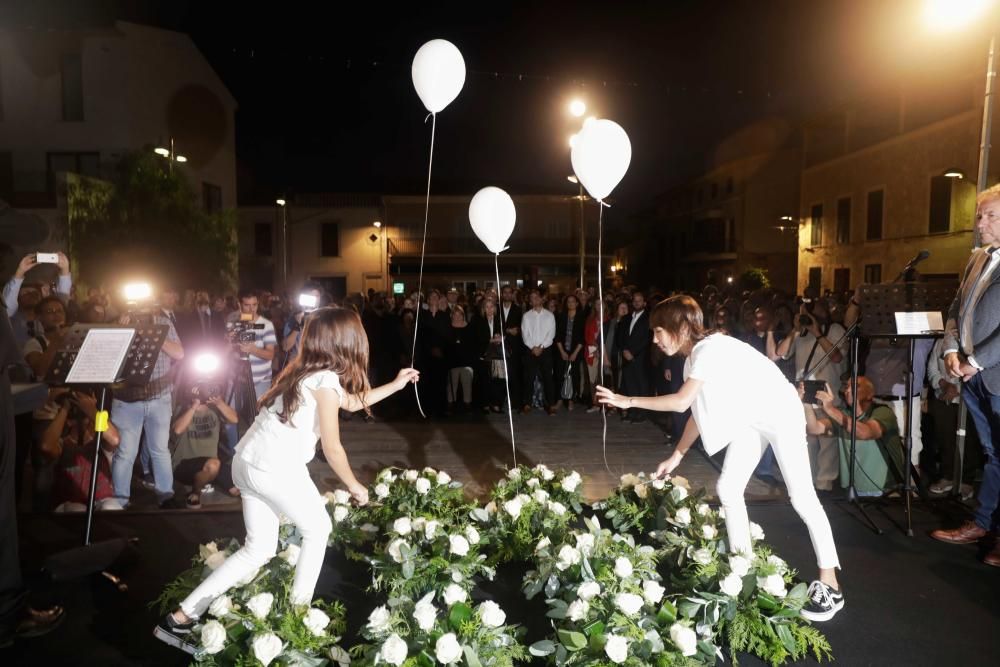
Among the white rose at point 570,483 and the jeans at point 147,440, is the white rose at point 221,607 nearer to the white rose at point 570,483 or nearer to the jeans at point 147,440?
the white rose at point 570,483

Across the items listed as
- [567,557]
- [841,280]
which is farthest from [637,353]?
[841,280]

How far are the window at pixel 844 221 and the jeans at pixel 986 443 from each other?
21405 millimetres

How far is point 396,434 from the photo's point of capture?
8172 millimetres

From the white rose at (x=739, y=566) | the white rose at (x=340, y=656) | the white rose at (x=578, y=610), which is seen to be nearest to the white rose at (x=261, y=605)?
the white rose at (x=340, y=656)

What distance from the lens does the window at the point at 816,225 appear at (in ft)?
82.7

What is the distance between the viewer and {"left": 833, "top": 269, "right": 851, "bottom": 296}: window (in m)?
23.5

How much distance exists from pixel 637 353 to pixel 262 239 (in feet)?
92.0

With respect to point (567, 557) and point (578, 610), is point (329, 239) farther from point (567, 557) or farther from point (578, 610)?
point (578, 610)

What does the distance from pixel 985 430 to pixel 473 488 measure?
13.1 feet

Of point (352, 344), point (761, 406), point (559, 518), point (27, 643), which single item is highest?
point (352, 344)

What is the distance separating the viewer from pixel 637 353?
8727 mm

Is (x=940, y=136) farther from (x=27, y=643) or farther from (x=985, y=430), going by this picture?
(x=27, y=643)

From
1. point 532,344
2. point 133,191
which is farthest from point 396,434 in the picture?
point 133,191

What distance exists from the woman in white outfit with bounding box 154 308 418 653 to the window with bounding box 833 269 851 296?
24.0 metres
